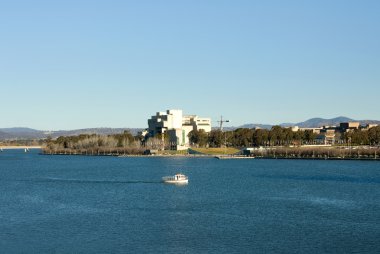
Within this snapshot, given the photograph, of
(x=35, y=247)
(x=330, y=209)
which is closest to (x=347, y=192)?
(x=330, y=209)

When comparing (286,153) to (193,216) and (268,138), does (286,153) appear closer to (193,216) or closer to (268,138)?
(268,138)

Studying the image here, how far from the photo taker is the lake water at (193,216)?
1453 inches

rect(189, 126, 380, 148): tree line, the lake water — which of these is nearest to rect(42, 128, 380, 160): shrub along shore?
rect(189, 126, 380, 148): tree line

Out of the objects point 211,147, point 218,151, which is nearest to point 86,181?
point 218,151

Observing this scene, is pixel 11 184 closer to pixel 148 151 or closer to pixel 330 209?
pixel 330 209

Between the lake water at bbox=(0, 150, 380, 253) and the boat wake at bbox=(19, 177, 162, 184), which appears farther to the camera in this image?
the boat wake at bbox=(19, 177, 162, 184)

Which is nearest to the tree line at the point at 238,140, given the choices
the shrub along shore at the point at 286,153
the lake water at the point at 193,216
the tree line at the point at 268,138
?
the tree line at the point at 268,138

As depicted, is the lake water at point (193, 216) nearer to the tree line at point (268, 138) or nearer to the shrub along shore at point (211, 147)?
the shrub along shore at point (211, 147)

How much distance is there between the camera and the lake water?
36.9 metres

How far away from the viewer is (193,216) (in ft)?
156

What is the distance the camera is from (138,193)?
64.9m

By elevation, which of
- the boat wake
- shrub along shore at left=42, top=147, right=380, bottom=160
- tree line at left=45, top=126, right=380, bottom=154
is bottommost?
the boat wake

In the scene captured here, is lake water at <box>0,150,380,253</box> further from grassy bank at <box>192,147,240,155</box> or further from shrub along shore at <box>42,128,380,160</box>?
grassy bank at <box>192,147,240,155</box>

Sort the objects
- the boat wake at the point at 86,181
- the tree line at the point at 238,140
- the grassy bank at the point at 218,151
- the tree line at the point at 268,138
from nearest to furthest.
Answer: the boat wake at the point at 86,181 → the grassy bank at the point at 218,151 → the tree line at the point at 268,138 → the tree line at the point at 238,140
